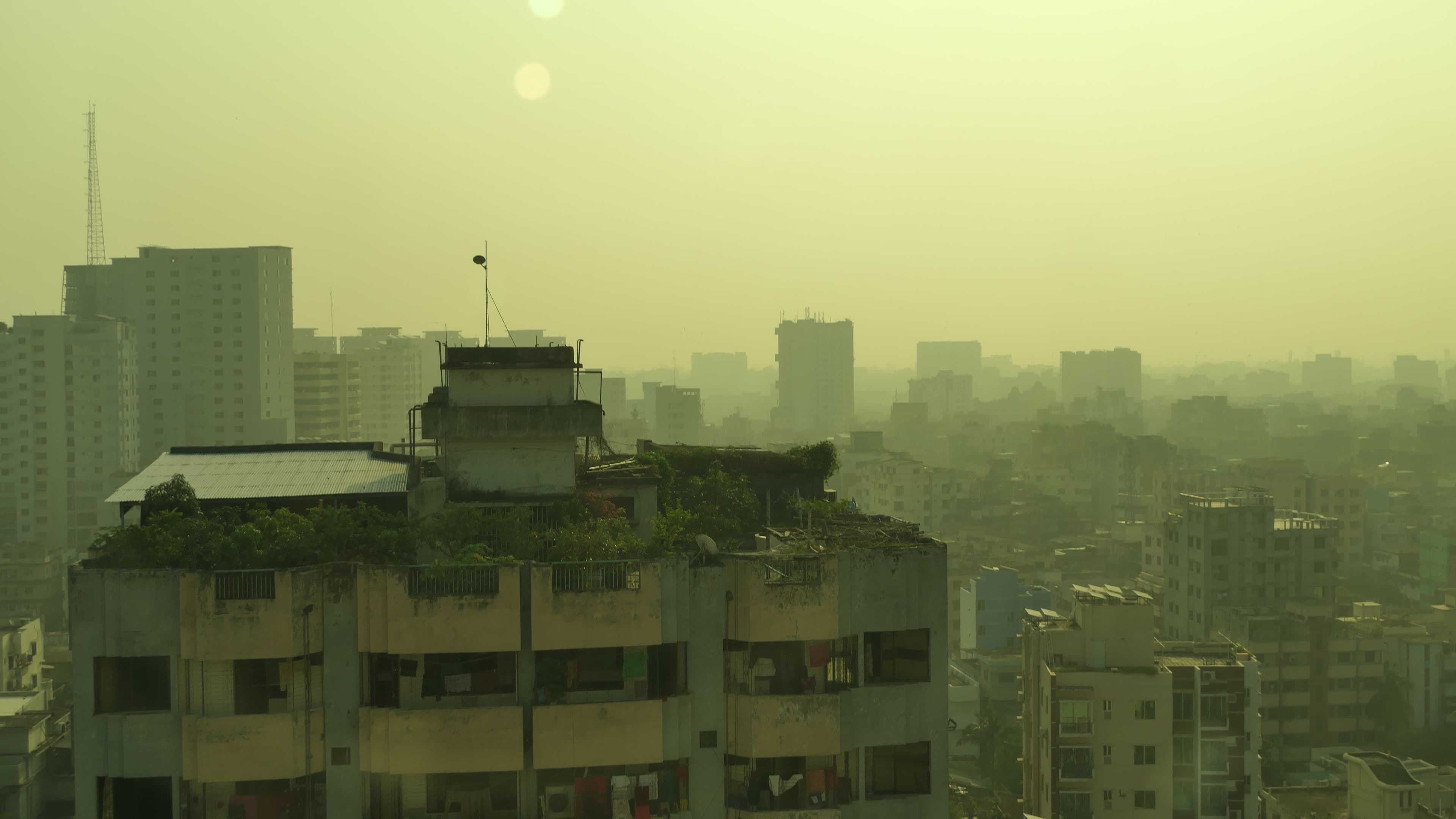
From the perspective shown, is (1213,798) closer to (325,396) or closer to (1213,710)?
(1213,710)

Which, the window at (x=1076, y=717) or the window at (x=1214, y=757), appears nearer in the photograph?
→ the window at (x=1076, y=717)

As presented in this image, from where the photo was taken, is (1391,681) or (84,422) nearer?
(1391,681)

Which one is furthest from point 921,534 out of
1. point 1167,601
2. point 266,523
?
point 1167,601

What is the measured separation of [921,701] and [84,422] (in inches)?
2435

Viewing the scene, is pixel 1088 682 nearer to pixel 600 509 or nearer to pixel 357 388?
pixel 600 509

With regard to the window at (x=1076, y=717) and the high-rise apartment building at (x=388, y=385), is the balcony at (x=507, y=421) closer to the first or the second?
the window at (x=1076, y=717)

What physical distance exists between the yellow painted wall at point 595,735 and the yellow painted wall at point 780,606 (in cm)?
110

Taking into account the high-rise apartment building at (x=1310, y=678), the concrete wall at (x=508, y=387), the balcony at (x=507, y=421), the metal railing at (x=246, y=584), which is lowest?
the high-rise apartment building at (x=1310, y=678)

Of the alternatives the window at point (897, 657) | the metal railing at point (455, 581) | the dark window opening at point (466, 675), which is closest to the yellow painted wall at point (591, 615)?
the metal railing at point (455, 581)

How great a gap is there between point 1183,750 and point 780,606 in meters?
13.1

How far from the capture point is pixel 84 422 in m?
62.4

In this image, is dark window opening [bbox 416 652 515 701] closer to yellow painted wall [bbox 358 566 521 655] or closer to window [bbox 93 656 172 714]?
yellow painted wall [bbox 358 566 521 655]

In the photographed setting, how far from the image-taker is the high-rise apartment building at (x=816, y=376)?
158500 mm

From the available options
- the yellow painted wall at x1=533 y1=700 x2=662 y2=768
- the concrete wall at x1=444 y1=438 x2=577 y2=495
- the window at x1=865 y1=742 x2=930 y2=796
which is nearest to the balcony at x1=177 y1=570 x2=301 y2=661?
the yellow painted wall at x1=533 y1=700 x2=662 y2=768
